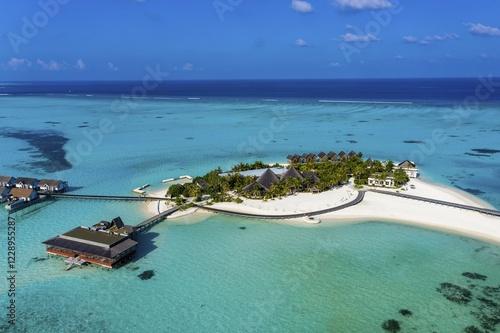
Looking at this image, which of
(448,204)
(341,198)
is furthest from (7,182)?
(448,204)

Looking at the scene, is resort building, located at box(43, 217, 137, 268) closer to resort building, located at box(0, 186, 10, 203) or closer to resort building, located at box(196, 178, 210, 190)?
resort building, located at box(196, 178, 210, 190)

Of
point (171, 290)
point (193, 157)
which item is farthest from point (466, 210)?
point (193, 157)

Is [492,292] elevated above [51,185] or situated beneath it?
situated beneath

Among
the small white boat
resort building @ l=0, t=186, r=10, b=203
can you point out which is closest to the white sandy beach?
the small white boat

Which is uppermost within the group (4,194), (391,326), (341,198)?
(4,194)

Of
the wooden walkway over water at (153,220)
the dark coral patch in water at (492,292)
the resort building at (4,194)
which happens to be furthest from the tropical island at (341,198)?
the resort building at (4,194)

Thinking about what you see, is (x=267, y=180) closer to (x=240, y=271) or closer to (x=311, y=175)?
(x=311, y=175)

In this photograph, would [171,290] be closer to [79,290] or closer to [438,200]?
[79,290]
